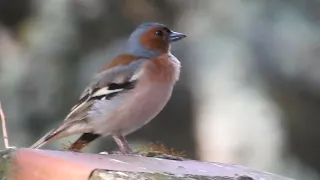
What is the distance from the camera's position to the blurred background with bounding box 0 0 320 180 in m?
4.70

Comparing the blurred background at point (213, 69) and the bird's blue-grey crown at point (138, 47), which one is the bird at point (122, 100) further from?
the blurred background at point (213, 69)

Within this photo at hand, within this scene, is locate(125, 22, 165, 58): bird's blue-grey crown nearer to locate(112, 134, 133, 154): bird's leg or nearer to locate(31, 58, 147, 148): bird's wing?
locate(31, 58, 147, 148): bird's wing

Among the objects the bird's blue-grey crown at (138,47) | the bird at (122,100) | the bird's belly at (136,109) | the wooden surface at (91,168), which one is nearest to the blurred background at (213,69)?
the bird's blue-grey crown at (138,47)

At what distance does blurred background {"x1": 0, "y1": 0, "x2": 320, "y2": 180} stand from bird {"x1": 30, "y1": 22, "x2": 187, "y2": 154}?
160cm

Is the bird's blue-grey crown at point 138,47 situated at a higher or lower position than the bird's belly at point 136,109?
higher

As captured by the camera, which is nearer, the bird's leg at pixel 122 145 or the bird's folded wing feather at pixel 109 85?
the bird's leg at pixel 122 145

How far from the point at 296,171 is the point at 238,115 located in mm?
643

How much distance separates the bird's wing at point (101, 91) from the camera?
2918 millimetres

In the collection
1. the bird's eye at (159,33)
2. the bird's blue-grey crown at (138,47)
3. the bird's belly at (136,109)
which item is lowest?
the bird's belly at (136,109)

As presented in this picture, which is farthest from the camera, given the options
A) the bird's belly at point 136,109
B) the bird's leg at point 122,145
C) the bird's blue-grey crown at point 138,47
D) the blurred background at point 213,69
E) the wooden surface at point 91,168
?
the blurred background at point 213,69

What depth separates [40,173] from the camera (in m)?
2.03

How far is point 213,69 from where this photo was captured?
4.74m

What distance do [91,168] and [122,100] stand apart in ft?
3.20

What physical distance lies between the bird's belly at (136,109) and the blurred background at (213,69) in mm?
1706
